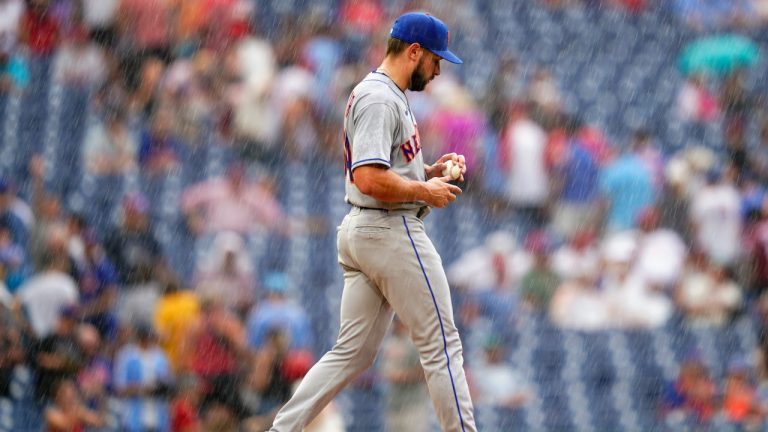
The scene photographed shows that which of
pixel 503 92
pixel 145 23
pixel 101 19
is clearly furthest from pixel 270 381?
pixel 101 19

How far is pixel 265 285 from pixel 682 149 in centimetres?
460

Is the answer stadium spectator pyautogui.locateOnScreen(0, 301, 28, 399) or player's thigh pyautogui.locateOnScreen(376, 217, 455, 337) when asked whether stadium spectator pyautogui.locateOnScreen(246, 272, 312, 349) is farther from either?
player's thigh pyautogui.locateOnScreen(376, 217, 455, 337)

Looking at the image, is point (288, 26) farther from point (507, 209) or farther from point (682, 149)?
point (682, 149)

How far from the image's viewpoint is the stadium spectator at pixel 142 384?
752 centimetres

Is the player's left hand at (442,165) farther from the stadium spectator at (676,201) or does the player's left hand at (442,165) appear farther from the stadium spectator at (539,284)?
the stadium spectator at (676,201)

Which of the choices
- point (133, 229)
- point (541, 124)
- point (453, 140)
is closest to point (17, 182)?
point (133, 229)

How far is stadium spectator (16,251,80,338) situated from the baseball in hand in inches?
172

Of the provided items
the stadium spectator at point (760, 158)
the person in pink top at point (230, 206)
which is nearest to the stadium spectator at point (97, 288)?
the person in pink top at point (230, 206)

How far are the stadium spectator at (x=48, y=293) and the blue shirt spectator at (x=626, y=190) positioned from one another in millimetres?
4376

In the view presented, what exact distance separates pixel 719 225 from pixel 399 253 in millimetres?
6249

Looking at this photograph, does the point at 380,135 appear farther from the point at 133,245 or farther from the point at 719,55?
the point at 719,55

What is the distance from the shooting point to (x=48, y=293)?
8422 mm

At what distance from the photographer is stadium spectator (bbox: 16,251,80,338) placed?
27.1ft

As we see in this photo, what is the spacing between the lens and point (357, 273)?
4.52 metres
